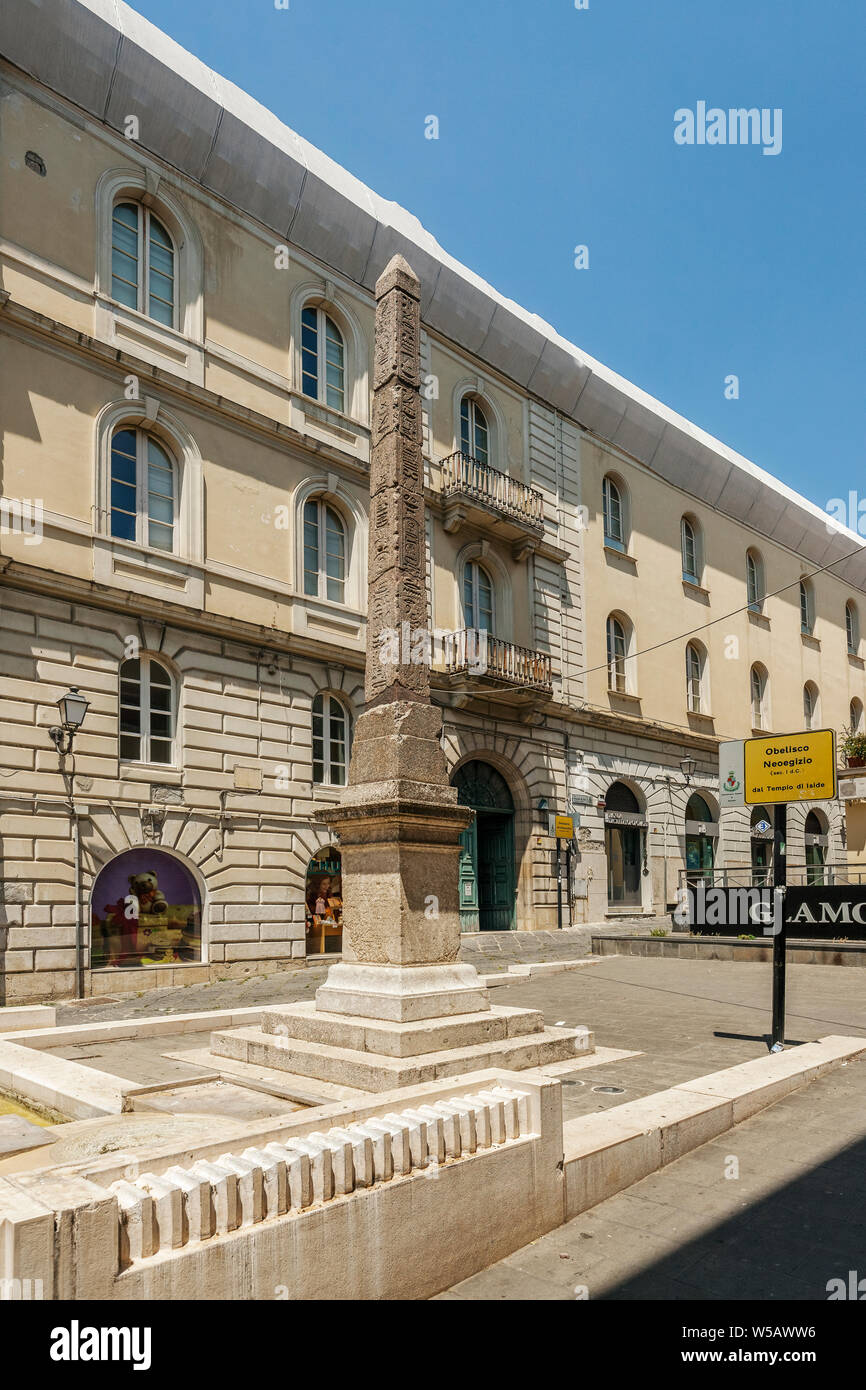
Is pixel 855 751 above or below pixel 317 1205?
above

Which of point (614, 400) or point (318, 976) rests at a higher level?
point (614, 400)

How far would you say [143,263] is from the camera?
17.5 m

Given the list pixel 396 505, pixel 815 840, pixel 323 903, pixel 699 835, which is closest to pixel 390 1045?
pixel 396 505

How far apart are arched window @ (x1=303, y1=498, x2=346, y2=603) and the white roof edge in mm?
5247

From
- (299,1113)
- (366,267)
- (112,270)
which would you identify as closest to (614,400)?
(366,267)

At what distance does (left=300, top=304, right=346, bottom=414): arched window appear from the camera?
20.3 m

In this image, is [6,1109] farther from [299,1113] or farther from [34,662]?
[34,662]

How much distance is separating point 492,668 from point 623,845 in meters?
7.63

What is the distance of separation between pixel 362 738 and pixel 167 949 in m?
9.84

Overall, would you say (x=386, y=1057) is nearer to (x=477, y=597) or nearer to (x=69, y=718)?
(x=69, y=718)

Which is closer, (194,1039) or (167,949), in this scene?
(194,1039)

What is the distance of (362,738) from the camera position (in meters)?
8.10

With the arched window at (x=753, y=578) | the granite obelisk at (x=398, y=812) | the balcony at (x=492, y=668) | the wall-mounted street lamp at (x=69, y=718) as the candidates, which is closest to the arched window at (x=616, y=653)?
the balcony at (x=492, y=668)

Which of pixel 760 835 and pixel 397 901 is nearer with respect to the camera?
pixel 397 901
